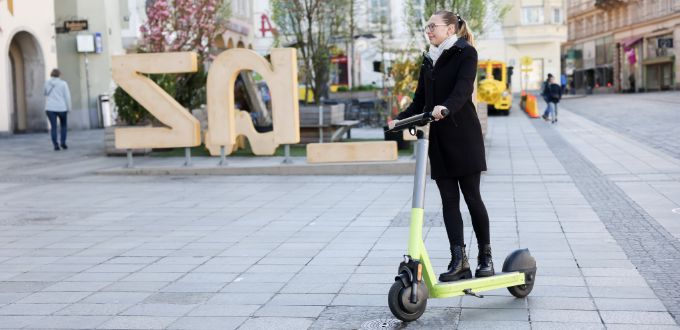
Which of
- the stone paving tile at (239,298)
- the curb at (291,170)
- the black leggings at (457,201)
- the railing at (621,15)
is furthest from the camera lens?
the railing at (621,15)

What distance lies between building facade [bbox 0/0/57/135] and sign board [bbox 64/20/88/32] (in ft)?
3.90

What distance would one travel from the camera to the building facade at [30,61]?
2820 cm

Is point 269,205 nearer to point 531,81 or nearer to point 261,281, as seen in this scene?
point 261,281

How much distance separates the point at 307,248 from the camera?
805 centimetres

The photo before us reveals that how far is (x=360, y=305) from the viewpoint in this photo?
5.84 m

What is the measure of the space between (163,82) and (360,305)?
13.9m

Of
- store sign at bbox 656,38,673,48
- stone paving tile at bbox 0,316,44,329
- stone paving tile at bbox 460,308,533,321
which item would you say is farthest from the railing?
stone paving tile at bbox 0,316,44,329

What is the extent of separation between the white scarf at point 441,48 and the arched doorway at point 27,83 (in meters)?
25.0

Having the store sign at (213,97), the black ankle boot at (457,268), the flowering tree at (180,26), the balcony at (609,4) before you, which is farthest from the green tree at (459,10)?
the balcony at (609,4)

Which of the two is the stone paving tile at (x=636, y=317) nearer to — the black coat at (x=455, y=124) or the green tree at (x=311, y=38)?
the black coat at (x=455, y=124)

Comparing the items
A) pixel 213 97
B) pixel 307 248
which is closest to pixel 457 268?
pixel 307 248

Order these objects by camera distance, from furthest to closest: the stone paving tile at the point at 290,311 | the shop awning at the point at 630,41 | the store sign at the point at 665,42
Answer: the shop awning at the point at 630,41, the store sign at the point at 665,42, the stone paving tile at the point at 290,311

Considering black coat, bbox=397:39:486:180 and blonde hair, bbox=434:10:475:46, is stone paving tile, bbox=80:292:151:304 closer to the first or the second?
black coat, bbox=397:39:486:180

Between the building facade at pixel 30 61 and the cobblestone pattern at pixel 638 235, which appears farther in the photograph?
the building facade at pixel 30 61
